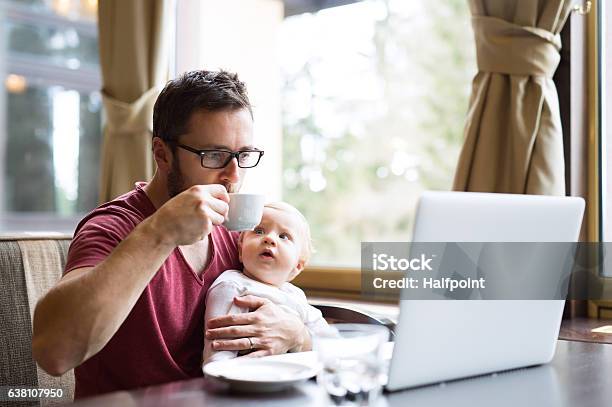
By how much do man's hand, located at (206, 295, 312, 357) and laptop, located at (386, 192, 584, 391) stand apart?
42 centimetres

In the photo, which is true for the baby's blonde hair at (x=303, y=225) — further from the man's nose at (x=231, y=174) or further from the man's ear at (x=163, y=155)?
the man's ear at (x=163, y=155)

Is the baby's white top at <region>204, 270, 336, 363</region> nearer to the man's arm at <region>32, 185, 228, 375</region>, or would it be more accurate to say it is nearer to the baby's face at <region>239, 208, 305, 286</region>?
the baby's face at <region>239, 208, 305, 286</region>

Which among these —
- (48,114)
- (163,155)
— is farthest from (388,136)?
(163,155)

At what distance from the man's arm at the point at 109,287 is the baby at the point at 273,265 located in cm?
29

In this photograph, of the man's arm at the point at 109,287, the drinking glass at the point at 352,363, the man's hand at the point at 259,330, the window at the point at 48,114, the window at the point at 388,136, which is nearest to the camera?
the drinking glass at the point at 352,363

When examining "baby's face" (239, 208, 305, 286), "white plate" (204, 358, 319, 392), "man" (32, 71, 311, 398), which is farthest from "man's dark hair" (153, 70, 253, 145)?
"white plate" (204, 358, 319, 392)

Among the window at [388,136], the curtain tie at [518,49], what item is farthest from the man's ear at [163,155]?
the window at [388,136]

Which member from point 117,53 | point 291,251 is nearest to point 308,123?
point 117,53

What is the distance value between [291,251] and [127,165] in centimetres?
169

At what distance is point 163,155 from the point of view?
5.58 feet

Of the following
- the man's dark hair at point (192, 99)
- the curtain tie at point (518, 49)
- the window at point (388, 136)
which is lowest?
the window at point (388, 136)

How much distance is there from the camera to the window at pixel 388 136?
5902mm

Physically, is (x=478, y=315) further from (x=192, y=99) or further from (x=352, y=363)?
(x=192, y=99)

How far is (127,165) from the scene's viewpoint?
3178mm
